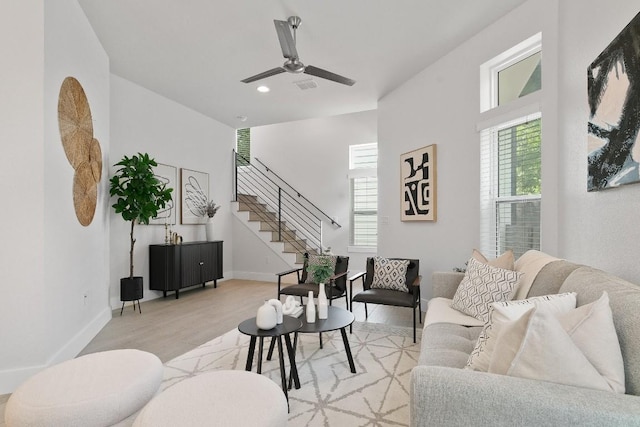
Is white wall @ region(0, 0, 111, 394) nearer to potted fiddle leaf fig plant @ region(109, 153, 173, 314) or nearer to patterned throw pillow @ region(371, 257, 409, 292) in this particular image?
potted fiddle leaf fig plant @ region(109, 153, 173, 314)

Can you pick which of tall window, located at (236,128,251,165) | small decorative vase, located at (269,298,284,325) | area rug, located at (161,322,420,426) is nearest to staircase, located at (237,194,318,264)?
tall window, located at (236,128,251,165)

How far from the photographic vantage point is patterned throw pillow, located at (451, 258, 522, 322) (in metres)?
2.40

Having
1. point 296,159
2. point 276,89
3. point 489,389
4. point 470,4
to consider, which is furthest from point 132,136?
point 489,389

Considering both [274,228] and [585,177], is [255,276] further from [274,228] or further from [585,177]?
[585,177]

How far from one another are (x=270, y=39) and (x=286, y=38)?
703 mm

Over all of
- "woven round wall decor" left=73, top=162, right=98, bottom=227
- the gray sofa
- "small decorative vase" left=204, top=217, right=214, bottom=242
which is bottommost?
the gray sofa

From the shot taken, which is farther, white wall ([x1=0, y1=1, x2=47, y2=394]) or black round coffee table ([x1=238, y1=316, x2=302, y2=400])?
white wall ([x1=0, y1=1, x2=47, y2=394])

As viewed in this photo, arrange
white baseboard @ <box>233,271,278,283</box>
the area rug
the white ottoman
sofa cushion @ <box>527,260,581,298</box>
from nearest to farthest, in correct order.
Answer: the white ottoman
sofa cushion @ <box>527,260,581,298</box>
the area rug
white baseboard @ <box>233,271,278,283</box>

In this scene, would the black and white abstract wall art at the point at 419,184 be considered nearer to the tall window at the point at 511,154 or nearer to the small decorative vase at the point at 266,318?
the tall window at the point at 511,154

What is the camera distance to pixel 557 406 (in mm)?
1053

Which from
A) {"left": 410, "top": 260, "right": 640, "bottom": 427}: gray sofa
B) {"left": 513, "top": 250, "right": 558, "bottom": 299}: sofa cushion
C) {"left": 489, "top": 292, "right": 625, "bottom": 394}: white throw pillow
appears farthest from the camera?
{"left": 513, "top": 250, "right": 558, "bottom": 299}: sofa cushion

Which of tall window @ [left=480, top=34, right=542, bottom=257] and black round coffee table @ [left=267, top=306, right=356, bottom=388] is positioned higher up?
tall window @ [left=480, top=34, right=542, bottom=257]

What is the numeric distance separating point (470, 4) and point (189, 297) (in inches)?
208

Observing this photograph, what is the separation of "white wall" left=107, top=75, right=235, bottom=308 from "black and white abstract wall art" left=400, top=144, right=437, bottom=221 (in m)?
3.69
